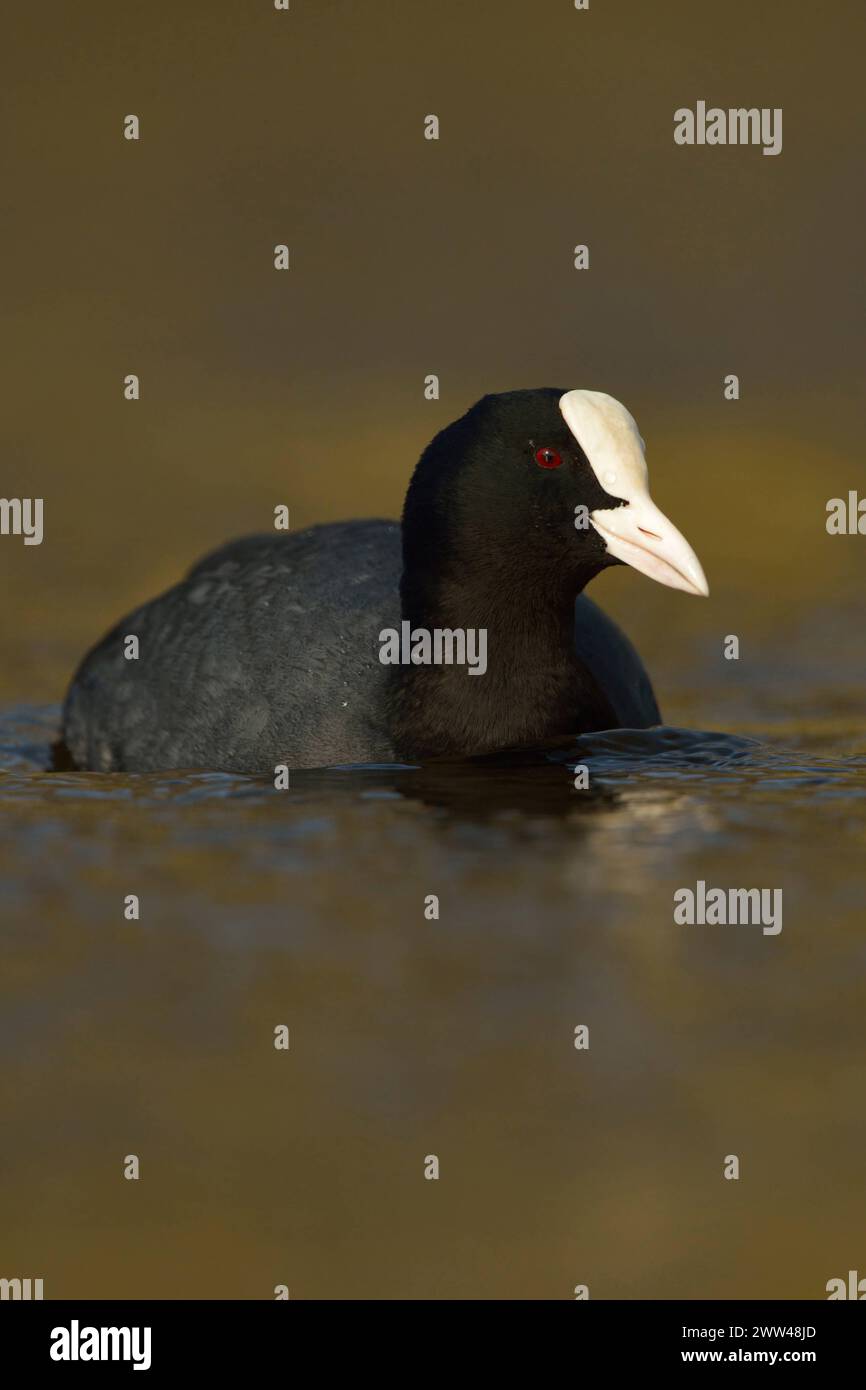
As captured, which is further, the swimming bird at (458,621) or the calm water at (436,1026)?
the swimming bird at (458,621)

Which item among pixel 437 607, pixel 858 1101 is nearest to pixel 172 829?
pixel 437 607

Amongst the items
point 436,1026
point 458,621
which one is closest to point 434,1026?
point 436,1026

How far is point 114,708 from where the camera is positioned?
25.2ft

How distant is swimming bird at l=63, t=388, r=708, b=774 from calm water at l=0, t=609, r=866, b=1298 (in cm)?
16

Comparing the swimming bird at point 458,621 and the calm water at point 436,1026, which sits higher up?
the swimming bird at point 458,621

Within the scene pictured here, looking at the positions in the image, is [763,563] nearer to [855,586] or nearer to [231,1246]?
[855,586]

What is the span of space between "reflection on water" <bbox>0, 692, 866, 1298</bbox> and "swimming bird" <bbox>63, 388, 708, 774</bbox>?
0.46 ft

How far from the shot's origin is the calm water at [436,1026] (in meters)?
4.20

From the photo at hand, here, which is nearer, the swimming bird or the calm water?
the calm water

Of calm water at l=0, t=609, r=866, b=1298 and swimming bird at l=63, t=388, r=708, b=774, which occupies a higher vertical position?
swimming bird at l=63, t=388, r=708, b=774

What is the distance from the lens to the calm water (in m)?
4.20

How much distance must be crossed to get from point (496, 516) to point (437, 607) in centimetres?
34

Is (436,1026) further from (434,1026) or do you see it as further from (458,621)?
(458,621)

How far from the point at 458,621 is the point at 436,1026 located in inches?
88.0
